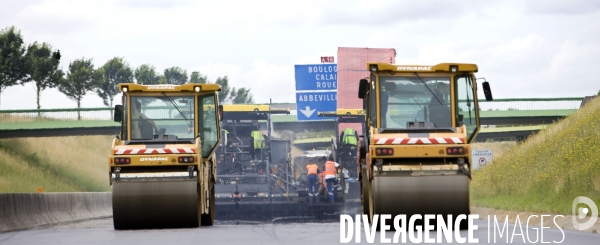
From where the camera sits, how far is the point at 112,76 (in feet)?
297

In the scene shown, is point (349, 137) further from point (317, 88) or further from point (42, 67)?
point (42, 67)

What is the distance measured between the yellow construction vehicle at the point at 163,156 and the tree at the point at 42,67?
169ft

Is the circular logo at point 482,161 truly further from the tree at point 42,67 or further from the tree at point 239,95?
the tree at point 239,95

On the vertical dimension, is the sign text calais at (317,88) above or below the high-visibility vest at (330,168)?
above

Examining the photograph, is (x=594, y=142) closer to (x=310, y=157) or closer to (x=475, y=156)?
(x=310, y=157)

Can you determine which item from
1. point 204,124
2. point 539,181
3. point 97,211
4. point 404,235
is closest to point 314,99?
point 97,211

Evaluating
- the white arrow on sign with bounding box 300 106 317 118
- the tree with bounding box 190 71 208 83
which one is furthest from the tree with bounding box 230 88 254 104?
the white arrow on sign with bounding box 300 106 317 118

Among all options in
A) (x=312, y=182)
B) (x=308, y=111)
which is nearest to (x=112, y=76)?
(x=308, y=111)

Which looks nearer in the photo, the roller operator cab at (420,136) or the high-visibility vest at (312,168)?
the roller operator cab at (420,136)

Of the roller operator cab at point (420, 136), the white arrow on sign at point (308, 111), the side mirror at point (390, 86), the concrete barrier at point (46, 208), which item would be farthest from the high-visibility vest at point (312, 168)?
the white arrow on sign at point (308, 111)

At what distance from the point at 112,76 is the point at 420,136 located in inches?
2951

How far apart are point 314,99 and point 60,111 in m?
21.1

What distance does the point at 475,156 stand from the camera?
44625 mm

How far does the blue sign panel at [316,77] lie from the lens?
44.8 m
